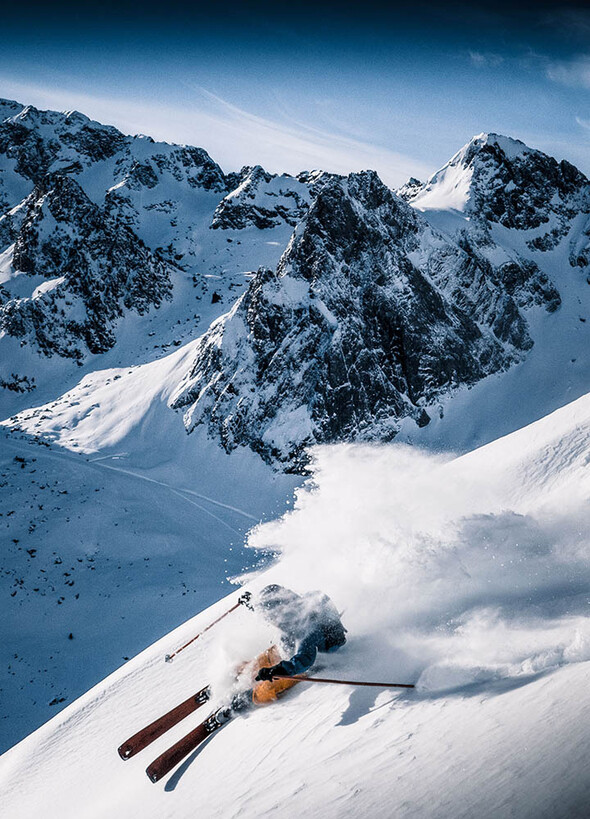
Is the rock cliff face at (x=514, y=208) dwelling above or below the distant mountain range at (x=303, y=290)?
above

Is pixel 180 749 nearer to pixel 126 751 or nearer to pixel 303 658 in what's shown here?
pixel 126 751

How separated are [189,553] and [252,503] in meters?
7.16

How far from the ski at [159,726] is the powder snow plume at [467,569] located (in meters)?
2.58

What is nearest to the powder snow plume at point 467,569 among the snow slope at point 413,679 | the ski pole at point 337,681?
the snow slope at point 413,679

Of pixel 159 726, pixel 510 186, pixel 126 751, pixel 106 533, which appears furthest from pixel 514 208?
pixel 126 751

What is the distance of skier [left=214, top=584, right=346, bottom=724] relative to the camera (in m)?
7.46

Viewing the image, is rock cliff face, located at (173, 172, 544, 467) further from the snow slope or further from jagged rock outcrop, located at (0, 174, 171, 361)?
the snow slope

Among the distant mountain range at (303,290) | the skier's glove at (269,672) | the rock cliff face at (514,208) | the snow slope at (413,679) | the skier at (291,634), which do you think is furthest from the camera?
the rock cliff face at (514,208)

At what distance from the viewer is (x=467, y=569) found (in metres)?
8.55

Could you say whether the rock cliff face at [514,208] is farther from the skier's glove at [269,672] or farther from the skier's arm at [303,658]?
the skier's glove at [269,672]

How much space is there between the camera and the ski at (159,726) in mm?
7625

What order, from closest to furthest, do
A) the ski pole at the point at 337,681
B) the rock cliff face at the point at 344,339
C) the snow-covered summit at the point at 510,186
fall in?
1. the ski pole at the point at 337,681
2. the rock cliff face at the point at 344,339
3. the snow-covered summit at the point at 510,186

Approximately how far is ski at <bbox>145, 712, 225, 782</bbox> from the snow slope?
160mm

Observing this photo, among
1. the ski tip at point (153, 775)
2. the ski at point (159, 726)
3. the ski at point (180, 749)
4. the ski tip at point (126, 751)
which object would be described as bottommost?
the ski tip at point (126, 751)
